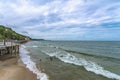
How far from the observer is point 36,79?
12.4m

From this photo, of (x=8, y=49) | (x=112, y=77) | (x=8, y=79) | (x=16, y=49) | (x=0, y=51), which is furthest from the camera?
(x=16, y=49)

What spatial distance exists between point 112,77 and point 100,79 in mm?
1420

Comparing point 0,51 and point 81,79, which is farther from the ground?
point 0,51

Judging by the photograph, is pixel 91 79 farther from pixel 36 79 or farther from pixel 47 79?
pixel 36 79

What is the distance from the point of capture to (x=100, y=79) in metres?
13.3

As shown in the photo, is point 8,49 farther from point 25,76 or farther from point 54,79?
point 54,79

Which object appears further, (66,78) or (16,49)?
A: (16,49)

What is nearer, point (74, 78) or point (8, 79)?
point (8, 79)

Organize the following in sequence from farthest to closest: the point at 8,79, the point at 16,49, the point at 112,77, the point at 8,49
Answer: the point at 16,49
the point at 8,49
the point at 112,77
the point at 8,79

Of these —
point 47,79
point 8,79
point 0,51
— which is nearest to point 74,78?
point 47,79

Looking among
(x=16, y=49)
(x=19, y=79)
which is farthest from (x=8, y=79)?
(x=16, y=49)

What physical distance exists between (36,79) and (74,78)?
10.9 ft

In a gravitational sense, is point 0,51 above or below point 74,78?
above

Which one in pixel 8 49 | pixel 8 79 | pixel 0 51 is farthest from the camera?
pixel 8 49
